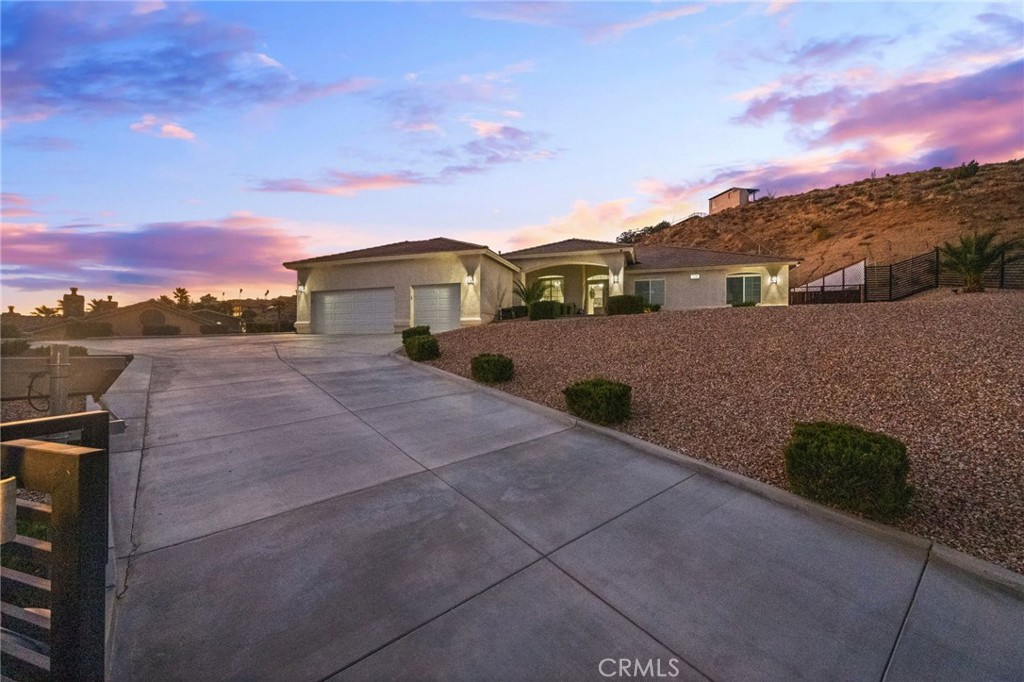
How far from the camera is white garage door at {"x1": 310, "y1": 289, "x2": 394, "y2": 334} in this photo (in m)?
19.8

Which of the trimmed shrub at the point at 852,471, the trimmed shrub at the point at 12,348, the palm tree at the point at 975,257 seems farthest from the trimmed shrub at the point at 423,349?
the palm tree at the point at 975,257

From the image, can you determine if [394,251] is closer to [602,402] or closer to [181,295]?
[602,402]

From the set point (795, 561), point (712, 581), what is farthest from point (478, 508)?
point (795, 561)

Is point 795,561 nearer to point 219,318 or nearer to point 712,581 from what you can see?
point 712,581

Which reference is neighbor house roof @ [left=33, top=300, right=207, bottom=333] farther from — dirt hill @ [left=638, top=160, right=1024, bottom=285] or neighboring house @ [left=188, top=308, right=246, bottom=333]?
dirt hill @ [left=638, top=160, right=1024, bottom=285]

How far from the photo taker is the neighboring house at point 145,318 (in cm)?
2841

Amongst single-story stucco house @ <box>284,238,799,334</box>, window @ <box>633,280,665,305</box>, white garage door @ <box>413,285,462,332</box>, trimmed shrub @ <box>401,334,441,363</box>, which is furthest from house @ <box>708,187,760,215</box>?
trimmed shrub @ <box>401,334,441,363</box>

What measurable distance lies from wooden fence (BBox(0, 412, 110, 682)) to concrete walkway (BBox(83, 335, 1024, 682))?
0.96 m

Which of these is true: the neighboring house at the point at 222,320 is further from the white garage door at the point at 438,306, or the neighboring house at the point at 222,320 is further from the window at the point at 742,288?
the window at the point at 742,288

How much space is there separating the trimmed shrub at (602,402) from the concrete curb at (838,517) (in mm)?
140

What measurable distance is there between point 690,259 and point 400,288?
54.0ft

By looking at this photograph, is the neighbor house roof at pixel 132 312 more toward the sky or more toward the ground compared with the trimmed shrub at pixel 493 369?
more toward the sky

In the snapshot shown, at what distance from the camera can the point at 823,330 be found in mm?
9242

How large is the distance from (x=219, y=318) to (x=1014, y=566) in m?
40.9
